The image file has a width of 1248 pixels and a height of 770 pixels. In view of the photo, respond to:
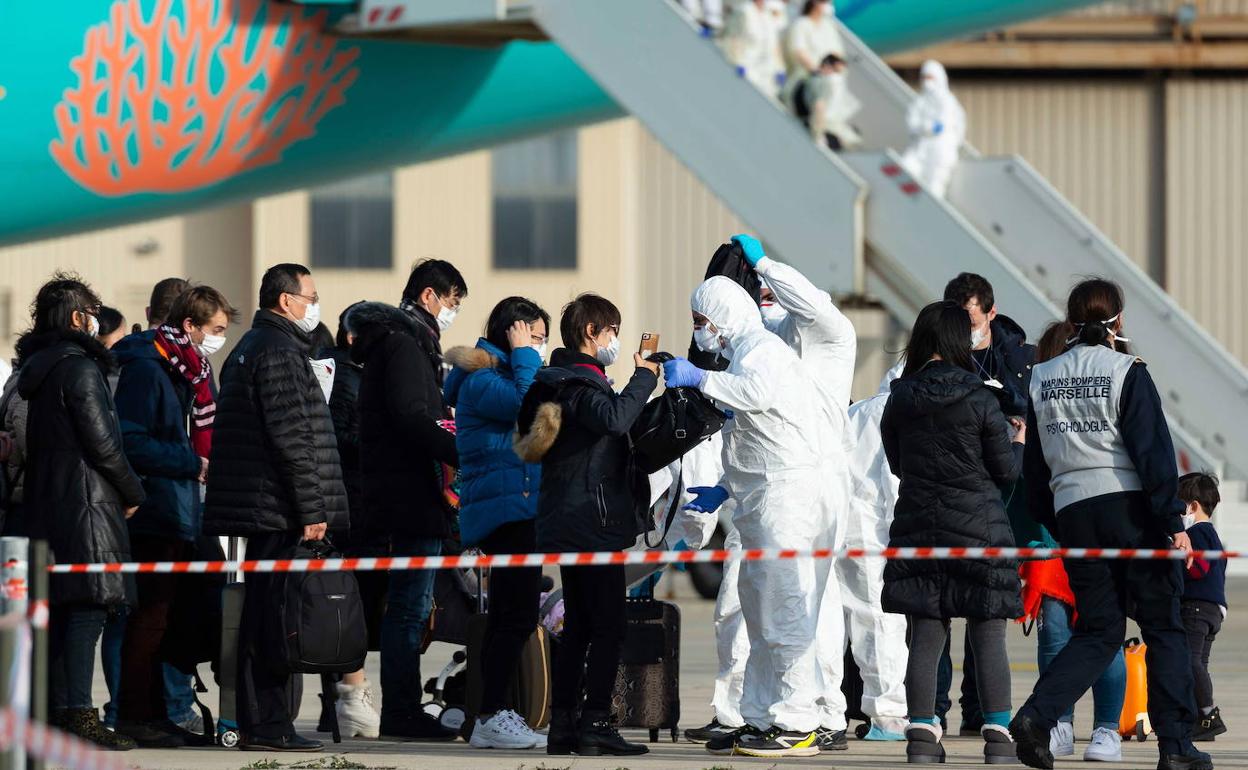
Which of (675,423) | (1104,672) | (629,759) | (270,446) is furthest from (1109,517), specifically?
(270,446)

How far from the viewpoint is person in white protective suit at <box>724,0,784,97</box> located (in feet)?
44.7

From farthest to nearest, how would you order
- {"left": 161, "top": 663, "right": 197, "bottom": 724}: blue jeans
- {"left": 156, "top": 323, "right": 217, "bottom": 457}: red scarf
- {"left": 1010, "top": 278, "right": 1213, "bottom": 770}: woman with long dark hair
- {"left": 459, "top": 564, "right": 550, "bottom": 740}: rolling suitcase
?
{"left": 161, "top": 663, "right": 197, "bottom": 724}: blue jeans < {"left": 156, "top": 323, "right": 217, "bottom": 457}: red scarf < {"left": 459, "top": 564, "right": 550, "bottom": 740}: rolling suitcase < {"left": 1010, "top": 278, "right": 1213, "bottom": 770}: woman with long dark hair

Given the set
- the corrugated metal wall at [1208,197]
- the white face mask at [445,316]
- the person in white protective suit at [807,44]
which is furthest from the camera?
the corrugated metal wall at [1208,197]

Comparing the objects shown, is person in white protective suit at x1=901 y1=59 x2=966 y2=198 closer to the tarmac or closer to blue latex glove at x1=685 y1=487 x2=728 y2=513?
the tarmac

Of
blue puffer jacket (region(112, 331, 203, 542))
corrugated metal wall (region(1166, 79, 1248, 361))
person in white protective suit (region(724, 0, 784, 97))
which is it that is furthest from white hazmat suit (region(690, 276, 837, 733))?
corrugated metal wall (region(1166, 79, 1248, 361))

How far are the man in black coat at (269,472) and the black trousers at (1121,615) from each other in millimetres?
2719

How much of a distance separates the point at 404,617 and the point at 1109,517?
2823mm

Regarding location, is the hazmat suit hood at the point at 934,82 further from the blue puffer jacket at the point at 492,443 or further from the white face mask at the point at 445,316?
the blue puffer jacket at the point at 492,443

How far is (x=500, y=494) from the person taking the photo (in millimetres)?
8164

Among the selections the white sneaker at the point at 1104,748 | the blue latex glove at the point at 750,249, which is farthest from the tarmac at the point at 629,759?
the blue latex glove at the point at 750,249

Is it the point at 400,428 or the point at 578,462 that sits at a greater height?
the point at 400,428

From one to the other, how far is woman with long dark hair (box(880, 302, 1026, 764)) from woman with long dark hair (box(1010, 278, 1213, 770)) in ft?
0.73

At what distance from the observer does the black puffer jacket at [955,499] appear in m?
7.49

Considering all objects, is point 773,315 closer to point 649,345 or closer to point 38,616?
point 649,345
